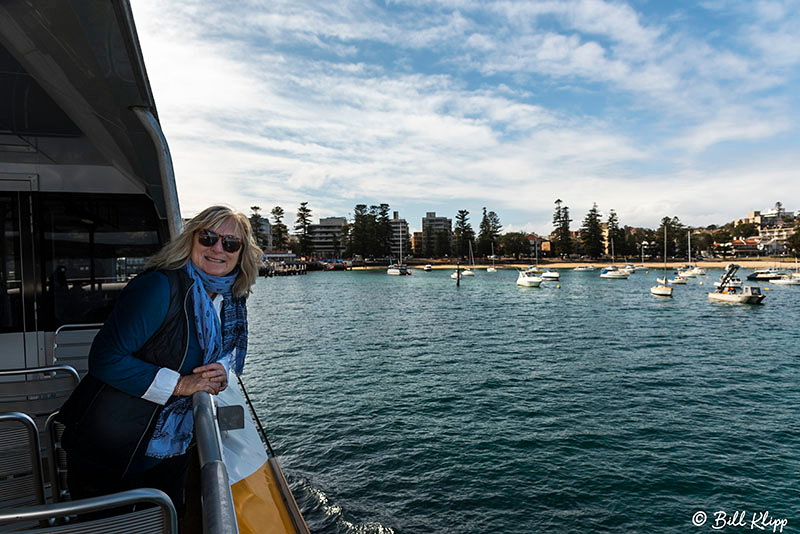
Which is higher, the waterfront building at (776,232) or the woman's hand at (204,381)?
the waterfront building at (776,232)

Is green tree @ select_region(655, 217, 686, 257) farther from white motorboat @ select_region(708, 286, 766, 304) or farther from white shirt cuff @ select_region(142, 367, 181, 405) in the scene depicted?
white shirt cuff @ select_region(142, 367, 181, 405)

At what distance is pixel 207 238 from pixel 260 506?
2.12m

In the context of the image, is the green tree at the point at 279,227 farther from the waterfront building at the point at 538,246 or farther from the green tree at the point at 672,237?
the green tree at the point at 672,237

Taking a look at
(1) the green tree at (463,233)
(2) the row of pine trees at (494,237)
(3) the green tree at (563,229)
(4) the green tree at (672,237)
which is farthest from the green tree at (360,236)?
(4) the green tree at (672,237)

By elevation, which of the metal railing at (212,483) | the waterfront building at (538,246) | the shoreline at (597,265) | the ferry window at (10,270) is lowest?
the shoreline at (597,265)

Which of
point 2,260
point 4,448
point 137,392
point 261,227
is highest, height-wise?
point 261,227

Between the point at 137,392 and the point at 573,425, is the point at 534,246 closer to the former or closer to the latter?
the point at 573,425

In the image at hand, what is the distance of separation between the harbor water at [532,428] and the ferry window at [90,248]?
15.7ft

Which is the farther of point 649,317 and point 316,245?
point 316,245

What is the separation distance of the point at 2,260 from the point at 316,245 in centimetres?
14745

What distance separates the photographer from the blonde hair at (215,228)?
1.85 meters

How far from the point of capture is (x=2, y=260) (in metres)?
4.42

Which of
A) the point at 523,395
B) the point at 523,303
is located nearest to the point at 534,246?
the point at 523,303

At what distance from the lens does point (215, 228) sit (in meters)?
2.00
